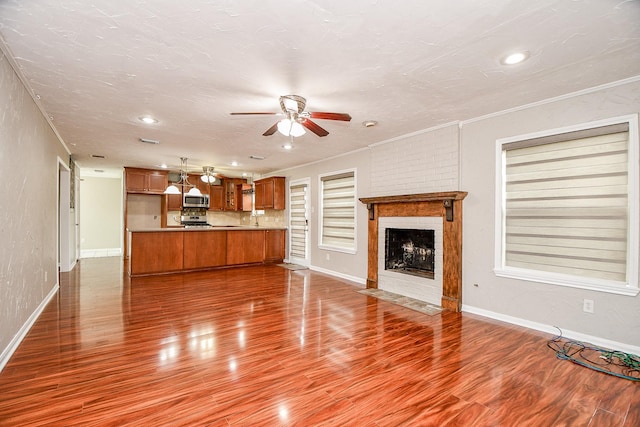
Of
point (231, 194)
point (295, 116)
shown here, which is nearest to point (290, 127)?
point (295, 116)

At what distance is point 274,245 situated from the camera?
26.0ft

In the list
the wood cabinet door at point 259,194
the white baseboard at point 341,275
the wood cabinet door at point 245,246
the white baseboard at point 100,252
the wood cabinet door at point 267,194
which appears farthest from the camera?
the white baseboard at point 100,252

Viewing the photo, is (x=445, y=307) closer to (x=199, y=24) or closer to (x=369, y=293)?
(x=369, y=293)

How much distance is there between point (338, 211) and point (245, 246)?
2587 mm

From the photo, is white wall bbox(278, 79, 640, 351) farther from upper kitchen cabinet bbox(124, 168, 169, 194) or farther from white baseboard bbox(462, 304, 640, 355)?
upper kitchen cabinet bbox(124, 168, 169, 194)

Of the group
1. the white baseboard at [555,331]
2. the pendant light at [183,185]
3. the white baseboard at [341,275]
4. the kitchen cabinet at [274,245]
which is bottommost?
the white baseboard at [341,275]

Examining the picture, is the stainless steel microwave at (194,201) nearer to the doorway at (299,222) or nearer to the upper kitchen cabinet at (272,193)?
the upper kitchen cabinet at (272,193)

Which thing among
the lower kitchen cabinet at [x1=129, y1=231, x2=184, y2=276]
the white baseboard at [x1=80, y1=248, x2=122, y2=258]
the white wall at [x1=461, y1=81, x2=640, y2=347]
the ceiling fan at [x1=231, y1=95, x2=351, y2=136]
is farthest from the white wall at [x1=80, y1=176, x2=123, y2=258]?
the white wall at [x1=461, y1=81, x2=640, y2=347]

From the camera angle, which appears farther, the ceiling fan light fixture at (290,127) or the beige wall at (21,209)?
the ceiling fan light fixture at (290,127)

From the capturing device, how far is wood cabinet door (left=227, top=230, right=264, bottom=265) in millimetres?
7227

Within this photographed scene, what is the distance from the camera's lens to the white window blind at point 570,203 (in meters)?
2.94

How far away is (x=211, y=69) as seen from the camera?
8.77 feet

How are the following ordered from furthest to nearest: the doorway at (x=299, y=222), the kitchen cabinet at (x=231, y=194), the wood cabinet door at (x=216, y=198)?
A: 1. the kitchen cabinet at (x=231, y=194)
2. the wood cabinet door at (x=216, y=198)
3. the doorway at (x=299, y=222)

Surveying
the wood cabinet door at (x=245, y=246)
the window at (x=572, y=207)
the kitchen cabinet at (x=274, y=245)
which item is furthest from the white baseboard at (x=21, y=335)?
the window at (x=572, y=207)
